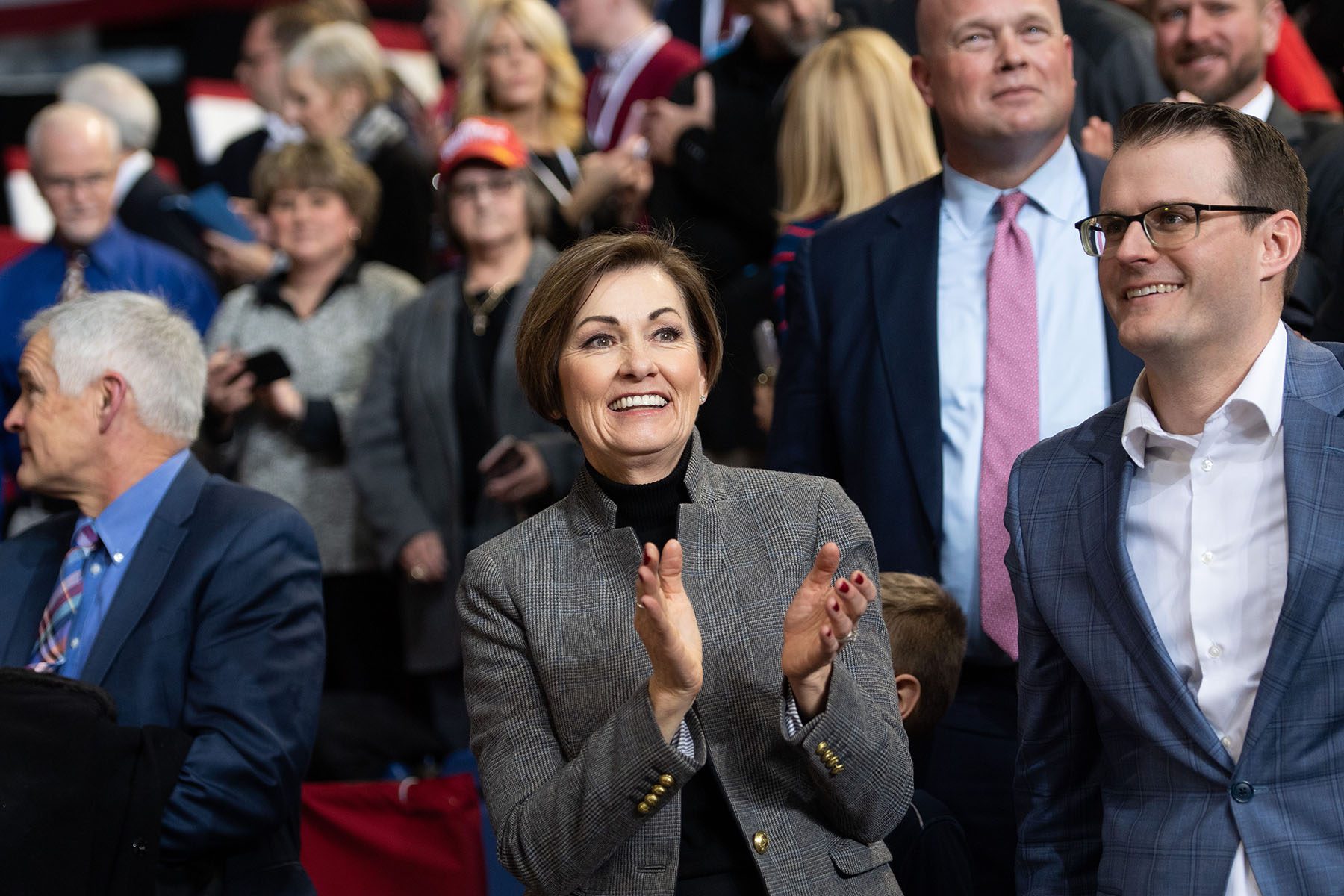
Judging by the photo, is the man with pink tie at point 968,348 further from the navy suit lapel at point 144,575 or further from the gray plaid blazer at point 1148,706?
the navy suit lapel at point 144,575

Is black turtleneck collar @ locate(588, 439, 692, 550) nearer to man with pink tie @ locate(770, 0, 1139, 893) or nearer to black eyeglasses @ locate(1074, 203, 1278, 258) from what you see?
man with pink tie @ locate(770, 0, 1139, 893)

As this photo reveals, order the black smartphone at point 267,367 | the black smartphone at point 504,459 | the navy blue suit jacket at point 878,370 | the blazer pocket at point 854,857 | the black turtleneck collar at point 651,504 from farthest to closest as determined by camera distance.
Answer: the black smartphone at point 267,367 < the black smartphone at point 504,459 < the navy blue suit jacket at point 878,370 < the black turtleneck collar at point 651,504 < the blazer pocket at point 854,857

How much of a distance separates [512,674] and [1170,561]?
1.02m

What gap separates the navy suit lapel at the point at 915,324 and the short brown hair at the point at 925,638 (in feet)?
0.70

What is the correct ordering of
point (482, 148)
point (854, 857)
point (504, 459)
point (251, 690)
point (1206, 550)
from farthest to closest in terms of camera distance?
point (482, 148)
point (504, 459)
point (251, 690)
point (854, 857)
point (1206, 550)

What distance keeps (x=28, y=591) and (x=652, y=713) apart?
1.75 metres

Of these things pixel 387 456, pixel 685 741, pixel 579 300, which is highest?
pixel 579 300

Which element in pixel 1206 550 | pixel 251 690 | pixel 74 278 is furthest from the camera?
pixel 74 278

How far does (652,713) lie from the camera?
2.36 meters

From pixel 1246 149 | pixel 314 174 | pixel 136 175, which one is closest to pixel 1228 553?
pixel 1246 149

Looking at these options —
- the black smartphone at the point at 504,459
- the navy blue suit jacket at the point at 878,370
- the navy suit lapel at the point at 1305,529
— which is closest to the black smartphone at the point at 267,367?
the black smartphone at the point at 504,459

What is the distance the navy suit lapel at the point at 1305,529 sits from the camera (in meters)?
2.21

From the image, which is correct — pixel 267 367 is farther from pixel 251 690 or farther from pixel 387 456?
pixel 251 690

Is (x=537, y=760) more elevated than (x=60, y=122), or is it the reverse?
(x=60, y=122)
